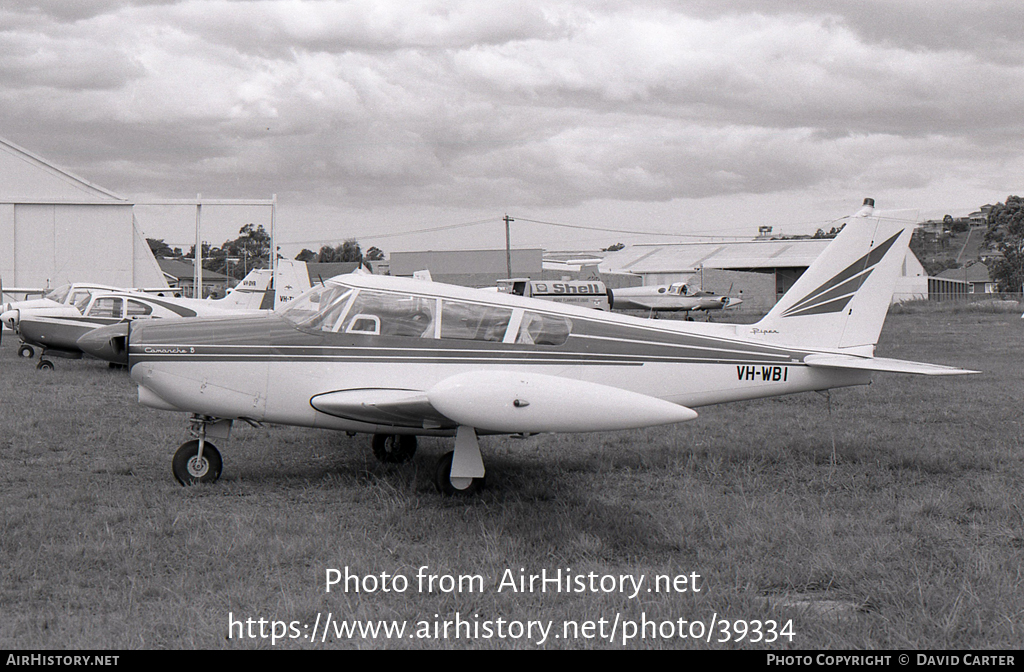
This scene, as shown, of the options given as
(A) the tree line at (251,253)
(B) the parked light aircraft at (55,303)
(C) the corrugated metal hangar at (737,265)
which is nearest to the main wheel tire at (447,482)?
(B) the parked light aircraft at (55,303)

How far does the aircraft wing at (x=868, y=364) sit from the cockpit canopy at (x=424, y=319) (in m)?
2.49

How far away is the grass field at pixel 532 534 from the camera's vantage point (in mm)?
4188

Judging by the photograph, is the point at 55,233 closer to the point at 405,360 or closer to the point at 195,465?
the point at 195,465

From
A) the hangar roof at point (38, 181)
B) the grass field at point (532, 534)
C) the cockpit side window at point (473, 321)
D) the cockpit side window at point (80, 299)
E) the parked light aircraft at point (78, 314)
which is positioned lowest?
the grass field at point (532, 534)

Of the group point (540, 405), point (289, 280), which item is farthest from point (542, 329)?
point (289, 280)

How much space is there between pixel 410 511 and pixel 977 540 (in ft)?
13.1

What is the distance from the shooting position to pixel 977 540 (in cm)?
557

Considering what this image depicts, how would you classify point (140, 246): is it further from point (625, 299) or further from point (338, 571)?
point (338, 571)

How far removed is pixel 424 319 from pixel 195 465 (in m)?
2.33

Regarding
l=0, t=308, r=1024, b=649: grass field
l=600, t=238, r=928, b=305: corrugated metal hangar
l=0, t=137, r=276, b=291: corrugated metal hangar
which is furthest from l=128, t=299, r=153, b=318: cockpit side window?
l=600, t=238, r=928, b=305: corrugated metal hangar

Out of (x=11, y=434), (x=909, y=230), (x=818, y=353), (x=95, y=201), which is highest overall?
(x=95, y=201)

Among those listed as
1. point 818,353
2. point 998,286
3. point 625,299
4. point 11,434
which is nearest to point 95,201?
point 625,299

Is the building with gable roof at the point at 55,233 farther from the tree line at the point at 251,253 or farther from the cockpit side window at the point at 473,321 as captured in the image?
the tree line at the point at 251,253

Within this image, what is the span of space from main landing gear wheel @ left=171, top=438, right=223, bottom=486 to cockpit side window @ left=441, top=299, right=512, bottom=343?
2.27m
